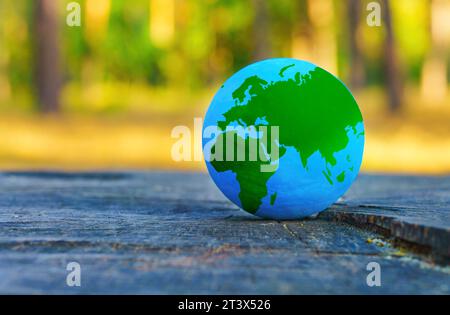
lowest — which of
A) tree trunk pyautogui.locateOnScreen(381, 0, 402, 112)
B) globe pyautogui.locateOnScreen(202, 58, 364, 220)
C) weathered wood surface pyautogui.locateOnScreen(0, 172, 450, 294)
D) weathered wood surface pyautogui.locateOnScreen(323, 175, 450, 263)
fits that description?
weathered wood surface pyautogui.locateOnScreen(0, 172, 450, 294)

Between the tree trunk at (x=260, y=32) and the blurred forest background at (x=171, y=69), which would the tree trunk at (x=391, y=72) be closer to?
the blurred forest background at (x=171, y=69)

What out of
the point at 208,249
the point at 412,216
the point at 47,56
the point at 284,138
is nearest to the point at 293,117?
the point at 284,138

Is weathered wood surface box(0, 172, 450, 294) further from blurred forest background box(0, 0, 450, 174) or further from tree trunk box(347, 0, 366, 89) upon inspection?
tree trunk box(347, 0, 366, 89)

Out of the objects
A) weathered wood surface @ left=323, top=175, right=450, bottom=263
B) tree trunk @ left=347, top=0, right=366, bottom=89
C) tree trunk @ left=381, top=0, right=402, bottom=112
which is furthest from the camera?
tree trunk @ left=347, top=0, right=366, bottom=89

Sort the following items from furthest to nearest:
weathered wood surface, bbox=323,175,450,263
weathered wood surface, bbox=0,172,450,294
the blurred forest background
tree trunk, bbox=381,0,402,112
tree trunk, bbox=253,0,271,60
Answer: tree trunk, bbox=253,0,271,60
tree trunk, bbox=381,0,402,112
the blurred forest background
weathered wood surface, bbox=323,175,450,263
weathered wood surface, bbox=0,172,450,294

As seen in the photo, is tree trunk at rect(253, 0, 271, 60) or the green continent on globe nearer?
the green continent on globe

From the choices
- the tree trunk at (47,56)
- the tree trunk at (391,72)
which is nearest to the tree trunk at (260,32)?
the tree trunk at (391,72)

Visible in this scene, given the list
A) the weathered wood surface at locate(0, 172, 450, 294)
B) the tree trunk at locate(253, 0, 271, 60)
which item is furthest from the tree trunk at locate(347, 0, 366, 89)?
the weathered wood surface at locate(0, 172, 450, 294)

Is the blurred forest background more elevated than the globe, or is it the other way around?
the blurred forest background
